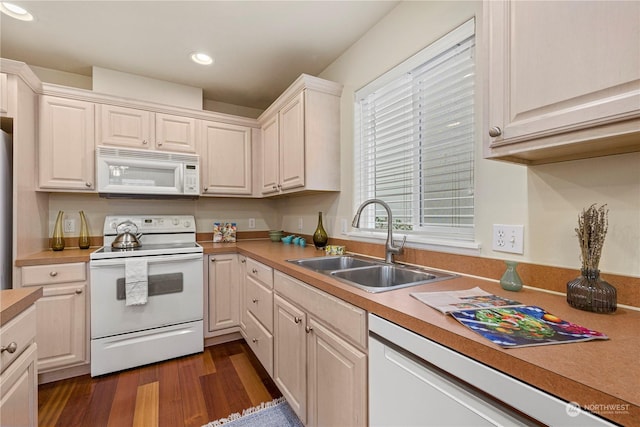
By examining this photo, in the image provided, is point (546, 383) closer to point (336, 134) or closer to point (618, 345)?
point (618, 345)

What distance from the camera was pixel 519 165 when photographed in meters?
1.10

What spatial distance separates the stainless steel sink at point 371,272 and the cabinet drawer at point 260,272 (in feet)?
0.74

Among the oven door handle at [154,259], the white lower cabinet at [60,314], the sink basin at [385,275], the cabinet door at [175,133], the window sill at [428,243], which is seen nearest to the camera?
the window sill at [428,243]

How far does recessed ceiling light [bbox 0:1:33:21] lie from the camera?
5.51ft

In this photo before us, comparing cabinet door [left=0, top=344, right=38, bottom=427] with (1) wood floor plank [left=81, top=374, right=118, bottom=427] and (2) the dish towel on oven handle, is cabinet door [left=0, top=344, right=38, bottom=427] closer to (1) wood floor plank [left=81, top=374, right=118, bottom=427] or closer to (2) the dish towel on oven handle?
(1) wood floor plank [left=81, top=374, right=118, bottom=427]

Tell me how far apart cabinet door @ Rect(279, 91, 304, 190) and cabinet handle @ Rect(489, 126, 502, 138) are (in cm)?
139

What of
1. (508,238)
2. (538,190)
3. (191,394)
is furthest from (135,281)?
(538,190)

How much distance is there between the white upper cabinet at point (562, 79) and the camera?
2.16 feet

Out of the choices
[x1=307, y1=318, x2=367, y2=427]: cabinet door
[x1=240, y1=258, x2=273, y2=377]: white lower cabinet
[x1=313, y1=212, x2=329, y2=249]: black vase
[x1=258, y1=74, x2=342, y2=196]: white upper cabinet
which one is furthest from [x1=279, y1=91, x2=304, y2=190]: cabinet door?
[x1=307, y1=318, x2=367, y2=427]: cabinet door

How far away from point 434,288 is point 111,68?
9.98ft

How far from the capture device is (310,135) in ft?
6.89

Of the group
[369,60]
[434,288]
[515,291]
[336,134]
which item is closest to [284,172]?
[336,134]

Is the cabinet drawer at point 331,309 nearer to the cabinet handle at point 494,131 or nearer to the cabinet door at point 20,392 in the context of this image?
the cabinet handle at point 494,131

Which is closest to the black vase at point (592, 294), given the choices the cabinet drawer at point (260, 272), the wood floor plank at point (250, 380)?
the cabinet drawer at point (260, 272)
